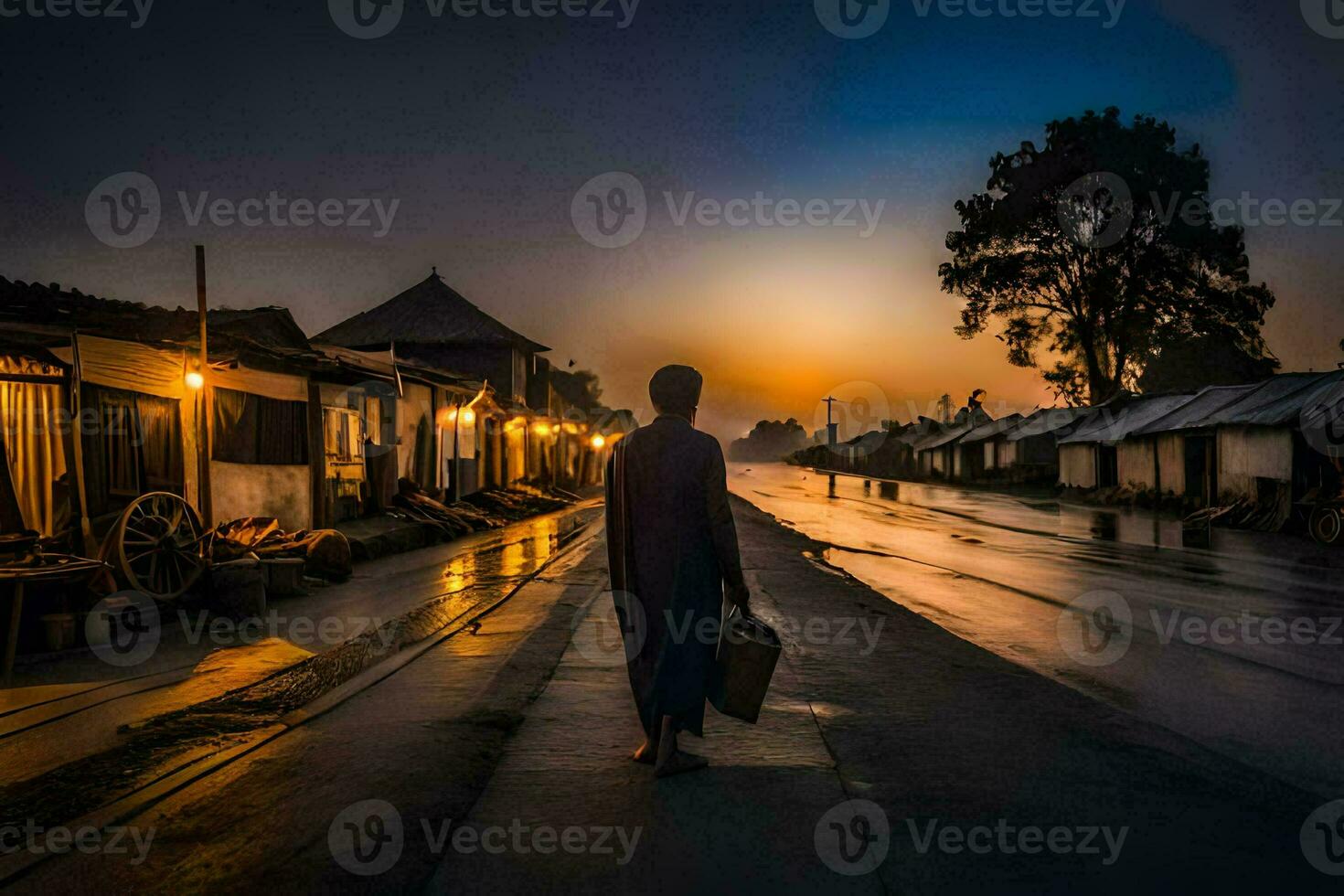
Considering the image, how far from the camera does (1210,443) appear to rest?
86.6ft

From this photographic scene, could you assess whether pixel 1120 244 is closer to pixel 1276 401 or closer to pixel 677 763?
pixel 1276 401

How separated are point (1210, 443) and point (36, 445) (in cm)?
2823

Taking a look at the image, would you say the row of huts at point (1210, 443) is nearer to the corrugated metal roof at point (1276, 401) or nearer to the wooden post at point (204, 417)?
the corrugated metal roof at point (1276, 401)

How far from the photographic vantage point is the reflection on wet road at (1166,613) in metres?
5.70

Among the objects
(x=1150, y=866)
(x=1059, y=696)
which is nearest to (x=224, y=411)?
(x=1059, y=696)

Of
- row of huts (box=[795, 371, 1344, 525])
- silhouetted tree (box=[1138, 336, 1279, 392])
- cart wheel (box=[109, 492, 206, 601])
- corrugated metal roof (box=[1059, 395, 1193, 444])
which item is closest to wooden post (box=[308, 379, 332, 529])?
cart wheel (box=[109, 492, 206, 601])

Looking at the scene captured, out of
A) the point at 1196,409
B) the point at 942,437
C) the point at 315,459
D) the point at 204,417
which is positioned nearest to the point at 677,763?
the point at 204,417

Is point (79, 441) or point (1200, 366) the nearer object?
point (79, 441)

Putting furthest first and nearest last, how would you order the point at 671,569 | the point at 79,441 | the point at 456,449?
the point at 456,449 → the point at 79,441 → the point at 671,569

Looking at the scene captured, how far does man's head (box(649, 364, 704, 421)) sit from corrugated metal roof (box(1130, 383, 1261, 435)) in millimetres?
26356

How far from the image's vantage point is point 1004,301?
4344 centimetres

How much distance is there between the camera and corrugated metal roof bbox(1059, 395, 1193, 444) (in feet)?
103

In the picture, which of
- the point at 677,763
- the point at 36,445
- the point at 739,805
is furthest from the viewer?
the point at 36,445

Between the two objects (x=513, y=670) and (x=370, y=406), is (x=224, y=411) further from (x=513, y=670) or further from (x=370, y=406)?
(x=513, y=670)
